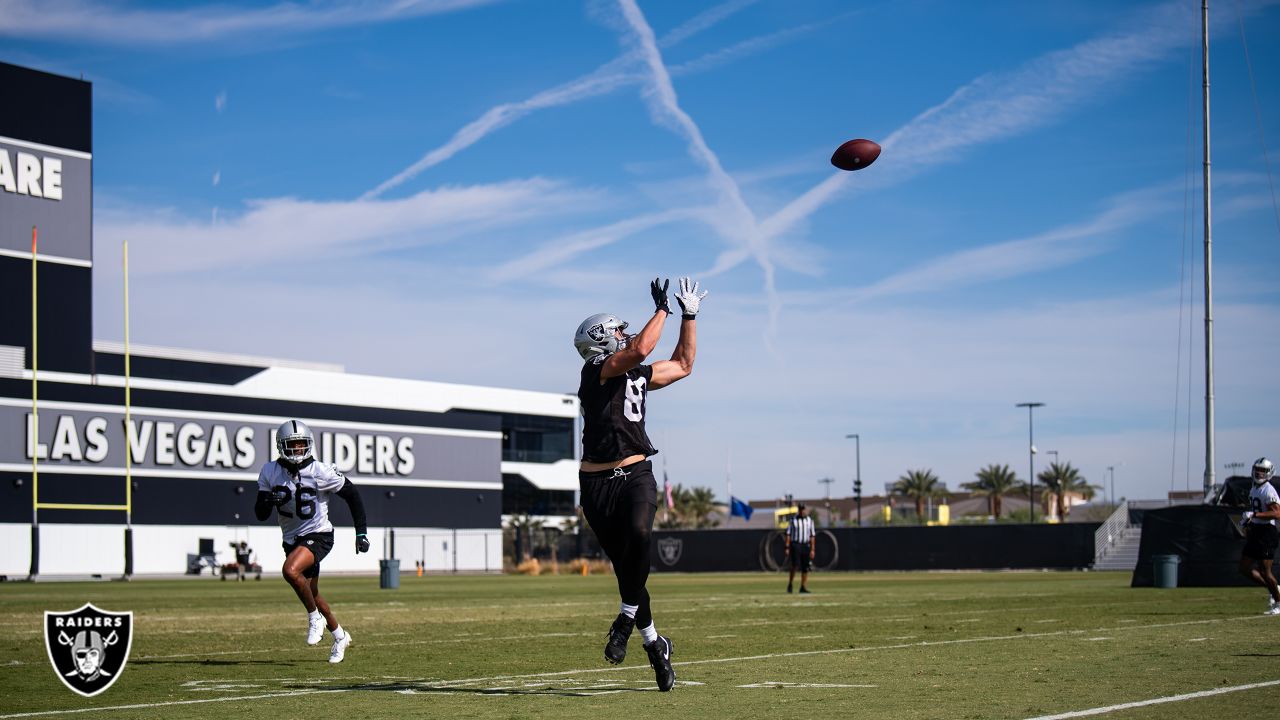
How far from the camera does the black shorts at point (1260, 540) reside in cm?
1944

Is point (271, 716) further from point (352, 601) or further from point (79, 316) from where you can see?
point (79, 316)

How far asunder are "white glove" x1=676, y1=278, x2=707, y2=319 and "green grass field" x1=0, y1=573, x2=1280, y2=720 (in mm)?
2641

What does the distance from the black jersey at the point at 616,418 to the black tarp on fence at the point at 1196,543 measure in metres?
25.0

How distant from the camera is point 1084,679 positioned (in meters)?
10.2

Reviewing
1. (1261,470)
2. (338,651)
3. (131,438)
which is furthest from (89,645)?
(131,438)

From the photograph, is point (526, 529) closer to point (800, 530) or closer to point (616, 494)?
point (800, 530)

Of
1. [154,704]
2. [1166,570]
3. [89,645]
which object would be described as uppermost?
[89,645]

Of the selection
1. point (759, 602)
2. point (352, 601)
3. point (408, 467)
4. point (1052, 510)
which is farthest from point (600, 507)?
point (1052, 510)

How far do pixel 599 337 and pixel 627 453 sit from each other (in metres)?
0.90

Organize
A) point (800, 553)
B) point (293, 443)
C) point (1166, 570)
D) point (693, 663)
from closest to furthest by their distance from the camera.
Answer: point (693, 663)
point (293, 443)
point (1166, 570)
point (800, 553)

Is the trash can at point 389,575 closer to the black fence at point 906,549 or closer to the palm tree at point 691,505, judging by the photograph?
the black fence at point 906,549

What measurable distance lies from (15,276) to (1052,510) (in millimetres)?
94630

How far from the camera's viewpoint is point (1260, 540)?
1953cm

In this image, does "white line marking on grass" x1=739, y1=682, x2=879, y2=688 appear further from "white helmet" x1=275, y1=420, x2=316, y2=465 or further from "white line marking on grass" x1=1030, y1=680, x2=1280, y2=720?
"white helmet" x1=275, y1=420, x2=316, y2=465
